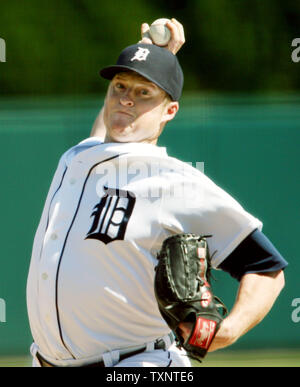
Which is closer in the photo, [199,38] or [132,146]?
[132,146]

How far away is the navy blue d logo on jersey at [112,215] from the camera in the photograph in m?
2.70

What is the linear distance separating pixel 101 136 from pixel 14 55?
290 centimetres

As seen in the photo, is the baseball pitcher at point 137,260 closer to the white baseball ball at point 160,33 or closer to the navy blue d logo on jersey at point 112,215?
the navy blue d logo on jersey at point 112,215

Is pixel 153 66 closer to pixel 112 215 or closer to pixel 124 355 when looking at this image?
pixel 112 215

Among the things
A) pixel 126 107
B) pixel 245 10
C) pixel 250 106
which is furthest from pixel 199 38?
pixel 126 107

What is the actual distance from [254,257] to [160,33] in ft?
2.82

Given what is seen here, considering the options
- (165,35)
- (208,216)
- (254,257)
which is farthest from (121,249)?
(165,35)

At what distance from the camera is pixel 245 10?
20.1 feet

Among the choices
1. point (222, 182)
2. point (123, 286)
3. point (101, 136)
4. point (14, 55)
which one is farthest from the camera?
point (14, 55)

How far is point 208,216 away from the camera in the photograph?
2691 millimetres

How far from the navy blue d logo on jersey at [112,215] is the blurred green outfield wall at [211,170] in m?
2.55

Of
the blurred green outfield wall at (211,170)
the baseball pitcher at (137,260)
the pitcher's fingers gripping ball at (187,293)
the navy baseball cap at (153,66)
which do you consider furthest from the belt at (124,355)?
the blurred green outfield wall at (211,170)
